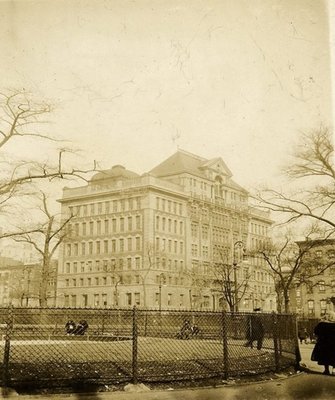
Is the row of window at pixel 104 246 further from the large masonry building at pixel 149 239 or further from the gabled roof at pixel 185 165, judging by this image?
the gabled roof at pixel 185 165

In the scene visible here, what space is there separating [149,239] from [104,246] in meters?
8.32

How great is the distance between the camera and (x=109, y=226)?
70500 mm

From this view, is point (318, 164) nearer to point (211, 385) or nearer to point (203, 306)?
point (211, 385)

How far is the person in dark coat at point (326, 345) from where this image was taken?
30.2ft

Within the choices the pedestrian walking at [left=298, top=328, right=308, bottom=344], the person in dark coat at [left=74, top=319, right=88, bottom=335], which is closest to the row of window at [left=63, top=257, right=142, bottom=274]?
the pedestrian walking at [left=298, top=328, right=308, bottom=344]

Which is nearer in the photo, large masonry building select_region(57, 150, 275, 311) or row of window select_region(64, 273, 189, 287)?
row of window select_region(64, 273, 189, 287)

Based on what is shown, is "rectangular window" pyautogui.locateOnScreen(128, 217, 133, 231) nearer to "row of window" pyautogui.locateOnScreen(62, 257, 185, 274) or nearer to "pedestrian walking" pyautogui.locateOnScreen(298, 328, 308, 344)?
"row of window" pyautogui.locateOnScreen(62, 257, 185, 274)

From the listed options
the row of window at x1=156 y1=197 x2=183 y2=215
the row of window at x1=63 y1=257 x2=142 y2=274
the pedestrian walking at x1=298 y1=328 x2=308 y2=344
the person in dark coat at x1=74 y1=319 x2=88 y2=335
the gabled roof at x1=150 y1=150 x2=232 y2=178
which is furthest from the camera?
the gabled roof at x1=150 y1=150 x2=232 y2=178

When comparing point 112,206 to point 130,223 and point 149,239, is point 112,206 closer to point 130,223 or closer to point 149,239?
point 130,223

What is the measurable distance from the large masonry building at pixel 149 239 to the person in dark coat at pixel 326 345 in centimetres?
5318

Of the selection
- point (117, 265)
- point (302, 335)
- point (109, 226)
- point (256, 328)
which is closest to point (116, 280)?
point (117, 265)

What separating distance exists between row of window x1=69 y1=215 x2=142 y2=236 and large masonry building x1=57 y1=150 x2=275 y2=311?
146mm

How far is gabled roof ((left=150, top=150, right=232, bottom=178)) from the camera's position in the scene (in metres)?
74.7

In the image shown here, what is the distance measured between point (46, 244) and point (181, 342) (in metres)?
18.1
